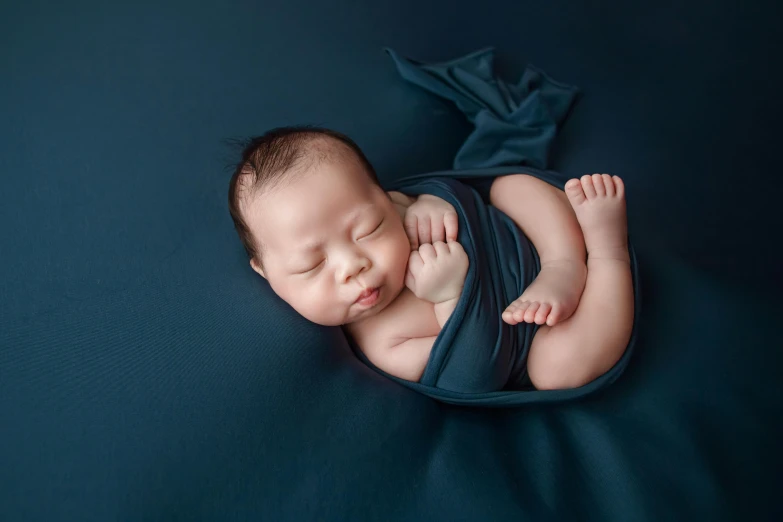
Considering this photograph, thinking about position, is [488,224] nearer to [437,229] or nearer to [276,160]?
[437,229]

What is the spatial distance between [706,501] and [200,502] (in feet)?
2.18

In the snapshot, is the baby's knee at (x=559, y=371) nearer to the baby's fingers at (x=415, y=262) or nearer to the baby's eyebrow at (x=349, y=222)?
the baby's fingers at (x=415, y=262)

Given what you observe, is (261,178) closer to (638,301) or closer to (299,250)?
(299,250)

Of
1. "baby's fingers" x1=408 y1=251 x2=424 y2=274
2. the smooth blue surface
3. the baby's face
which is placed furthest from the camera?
"baby's fingers" x1=408 y1=251 x2=424 y2=274

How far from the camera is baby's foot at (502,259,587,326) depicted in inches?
33.7

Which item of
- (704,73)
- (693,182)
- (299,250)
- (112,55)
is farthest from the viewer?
(704,73)

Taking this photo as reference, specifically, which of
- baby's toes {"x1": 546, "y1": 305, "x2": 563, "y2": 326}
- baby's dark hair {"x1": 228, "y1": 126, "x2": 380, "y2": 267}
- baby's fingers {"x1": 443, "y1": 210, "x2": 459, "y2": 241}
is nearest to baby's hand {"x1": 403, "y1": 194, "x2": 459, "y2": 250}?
baby's fingers {"x1": 443, "y1": 210, "x2": 459, "y2": 241}

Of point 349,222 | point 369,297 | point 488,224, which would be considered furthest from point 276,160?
point 488,224

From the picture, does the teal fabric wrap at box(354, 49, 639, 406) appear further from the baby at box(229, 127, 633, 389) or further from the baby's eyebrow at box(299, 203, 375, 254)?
the baby's eyebrow at box(299, 203, 375, 254)

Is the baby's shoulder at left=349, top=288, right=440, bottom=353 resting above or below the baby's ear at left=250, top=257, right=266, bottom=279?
below

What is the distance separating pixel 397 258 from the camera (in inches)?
34.7

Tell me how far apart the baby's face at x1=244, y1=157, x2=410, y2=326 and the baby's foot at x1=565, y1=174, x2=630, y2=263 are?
1.01 feet

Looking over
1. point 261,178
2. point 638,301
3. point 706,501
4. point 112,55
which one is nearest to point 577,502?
point 706,501

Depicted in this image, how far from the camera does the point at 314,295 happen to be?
85cm
